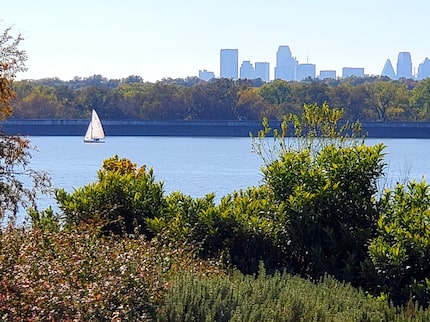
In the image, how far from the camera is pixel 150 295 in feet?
27.2

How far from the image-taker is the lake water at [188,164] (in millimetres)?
41719

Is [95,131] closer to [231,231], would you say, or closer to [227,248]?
[231,231]

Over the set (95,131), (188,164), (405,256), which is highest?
(405,256)

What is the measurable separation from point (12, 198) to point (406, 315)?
4.69 metres

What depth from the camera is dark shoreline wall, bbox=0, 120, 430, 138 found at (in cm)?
10431

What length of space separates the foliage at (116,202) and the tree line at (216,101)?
298 feet

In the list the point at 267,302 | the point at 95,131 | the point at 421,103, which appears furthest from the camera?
the point at 421,103

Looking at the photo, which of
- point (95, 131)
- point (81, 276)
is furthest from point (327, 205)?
point (95, 131)

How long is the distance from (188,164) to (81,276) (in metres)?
53.3

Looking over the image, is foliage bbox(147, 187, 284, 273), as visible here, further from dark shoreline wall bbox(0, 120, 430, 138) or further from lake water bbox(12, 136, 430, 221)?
dark shoreline wall bbox(0, 120, 430, 138)

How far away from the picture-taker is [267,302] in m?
8.66

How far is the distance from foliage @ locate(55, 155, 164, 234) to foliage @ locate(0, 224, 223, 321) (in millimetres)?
2051

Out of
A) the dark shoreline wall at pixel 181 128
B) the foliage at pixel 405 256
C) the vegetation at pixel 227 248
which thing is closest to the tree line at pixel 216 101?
the dark shoreline wall at pixel 181 128

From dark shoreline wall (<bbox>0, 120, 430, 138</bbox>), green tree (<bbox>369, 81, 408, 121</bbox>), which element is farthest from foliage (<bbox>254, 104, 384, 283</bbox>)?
green tree (<bbox>369, 81, 408, 121</bbox>)
